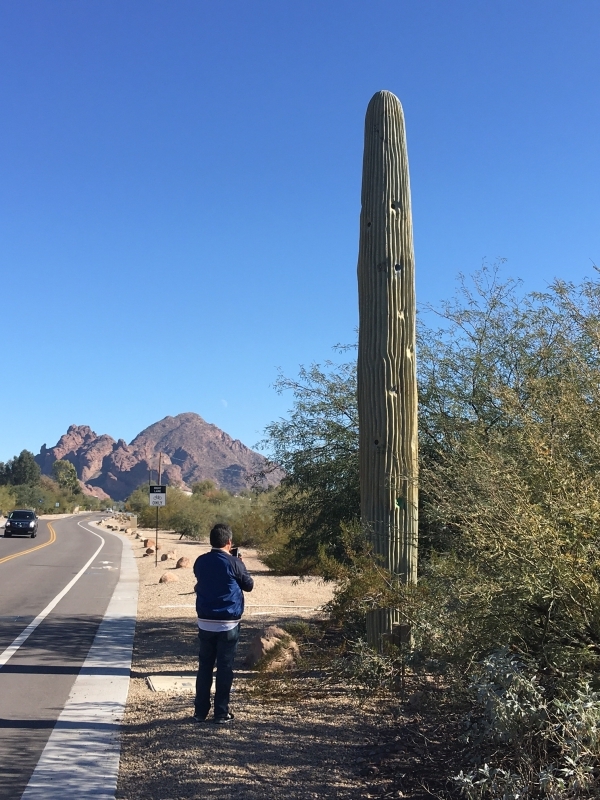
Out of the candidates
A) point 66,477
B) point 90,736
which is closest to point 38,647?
point 90,736

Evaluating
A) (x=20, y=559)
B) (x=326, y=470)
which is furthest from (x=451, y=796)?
(x=20, y=559)

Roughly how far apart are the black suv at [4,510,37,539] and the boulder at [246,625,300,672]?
41.4 metres

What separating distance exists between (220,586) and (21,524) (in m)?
44.3

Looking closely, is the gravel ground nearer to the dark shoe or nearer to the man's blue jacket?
the dark shoe

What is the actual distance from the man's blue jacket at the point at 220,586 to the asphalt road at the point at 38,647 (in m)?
1.74

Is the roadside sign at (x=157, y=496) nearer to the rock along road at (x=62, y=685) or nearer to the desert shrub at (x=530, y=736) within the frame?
the rock along road at (x=62, y=685)

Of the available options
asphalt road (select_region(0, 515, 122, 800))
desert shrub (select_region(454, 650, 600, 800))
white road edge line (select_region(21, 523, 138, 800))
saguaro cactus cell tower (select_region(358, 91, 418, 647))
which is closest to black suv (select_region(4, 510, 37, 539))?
asphalt road (select_region(0, 515, 122, 800))

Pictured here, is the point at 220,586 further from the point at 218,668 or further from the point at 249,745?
the point at 249,745

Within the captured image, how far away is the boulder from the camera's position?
8.59 m

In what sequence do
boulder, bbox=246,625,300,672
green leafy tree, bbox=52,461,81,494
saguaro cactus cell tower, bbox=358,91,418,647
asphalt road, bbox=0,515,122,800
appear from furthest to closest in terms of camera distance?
green leafy tree, bbox=52,461,81,494
boulder, bbox=246,625,300,672
saguaro cactus cell tower, bbox=358,91,418,647
asphalt road, bbox=0,515,122,800

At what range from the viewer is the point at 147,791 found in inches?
219

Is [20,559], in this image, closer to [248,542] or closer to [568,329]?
[248,542]

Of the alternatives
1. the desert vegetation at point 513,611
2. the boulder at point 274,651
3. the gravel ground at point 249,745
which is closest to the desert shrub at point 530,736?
the desert vegetation at point 513,611

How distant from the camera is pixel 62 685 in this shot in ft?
30.3
